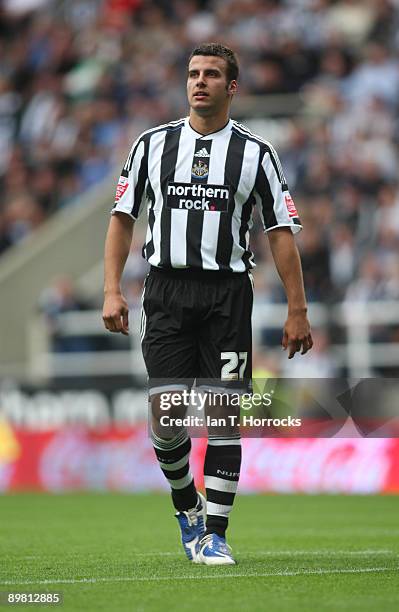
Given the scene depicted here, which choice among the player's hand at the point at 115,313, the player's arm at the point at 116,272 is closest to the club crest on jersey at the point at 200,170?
the player's arm at the point at 116,272

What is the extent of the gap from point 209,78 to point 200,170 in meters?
0.41

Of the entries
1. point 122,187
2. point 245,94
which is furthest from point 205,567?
point 245,94

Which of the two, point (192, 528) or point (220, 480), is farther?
point (192, 528)

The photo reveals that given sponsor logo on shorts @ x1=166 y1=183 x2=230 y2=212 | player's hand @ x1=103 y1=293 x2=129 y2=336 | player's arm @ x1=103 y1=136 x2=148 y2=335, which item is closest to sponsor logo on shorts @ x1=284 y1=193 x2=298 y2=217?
sponsor logo on shorts @ x1=166 y1=183 x2=230 y2=212

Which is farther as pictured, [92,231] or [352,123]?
[92,231]

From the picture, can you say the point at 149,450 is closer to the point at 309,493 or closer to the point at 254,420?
the point at 309,493

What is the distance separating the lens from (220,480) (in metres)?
6.13

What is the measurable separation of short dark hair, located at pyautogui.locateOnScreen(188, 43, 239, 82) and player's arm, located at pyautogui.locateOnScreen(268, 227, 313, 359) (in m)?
0.74

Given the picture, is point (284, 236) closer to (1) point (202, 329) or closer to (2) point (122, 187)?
(1) point (202, 329)

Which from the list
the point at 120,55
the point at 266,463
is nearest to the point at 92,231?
the point at 120,55

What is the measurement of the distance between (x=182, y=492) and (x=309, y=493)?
6241mm

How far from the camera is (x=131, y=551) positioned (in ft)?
22.5

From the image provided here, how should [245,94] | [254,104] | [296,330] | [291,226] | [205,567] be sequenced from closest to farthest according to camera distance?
[205,567] < [296,330] < [291,226] < [254,104] < [245,94]

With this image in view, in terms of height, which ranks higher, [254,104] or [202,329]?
[254,104]
